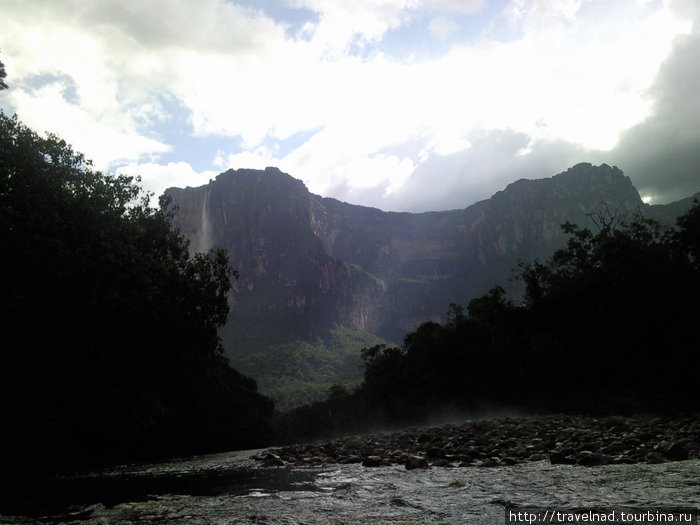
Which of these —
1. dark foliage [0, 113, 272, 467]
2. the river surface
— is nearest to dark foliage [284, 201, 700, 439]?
the river surface

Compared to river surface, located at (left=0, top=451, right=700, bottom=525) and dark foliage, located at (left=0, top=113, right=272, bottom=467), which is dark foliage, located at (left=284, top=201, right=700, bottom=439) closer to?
river surface, located at (left=0, top=451, right=700, bottom=525)

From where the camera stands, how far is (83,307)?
716 inches

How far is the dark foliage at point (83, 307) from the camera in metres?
17.4

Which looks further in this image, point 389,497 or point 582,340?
point 582,340

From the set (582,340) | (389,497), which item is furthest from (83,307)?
(582,340)

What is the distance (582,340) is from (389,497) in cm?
4402

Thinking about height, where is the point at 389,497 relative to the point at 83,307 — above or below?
below

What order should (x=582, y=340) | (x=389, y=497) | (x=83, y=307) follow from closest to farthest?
(x=389, y=497) → (x=83, y=307) → (x=582, y=340)

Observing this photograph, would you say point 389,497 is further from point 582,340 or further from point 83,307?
point 582,340

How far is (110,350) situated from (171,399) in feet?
65.2

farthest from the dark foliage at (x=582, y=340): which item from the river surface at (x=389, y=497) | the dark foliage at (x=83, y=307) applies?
the dark foliage at (x=83, y=307)

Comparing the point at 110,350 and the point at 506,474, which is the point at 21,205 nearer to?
the point at 110,350

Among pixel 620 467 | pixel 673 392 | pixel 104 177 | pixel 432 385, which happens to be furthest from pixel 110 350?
pixel 432 385

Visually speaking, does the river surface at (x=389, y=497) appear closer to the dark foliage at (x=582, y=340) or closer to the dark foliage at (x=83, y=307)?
the dark foliage at (x=83, y=307)
